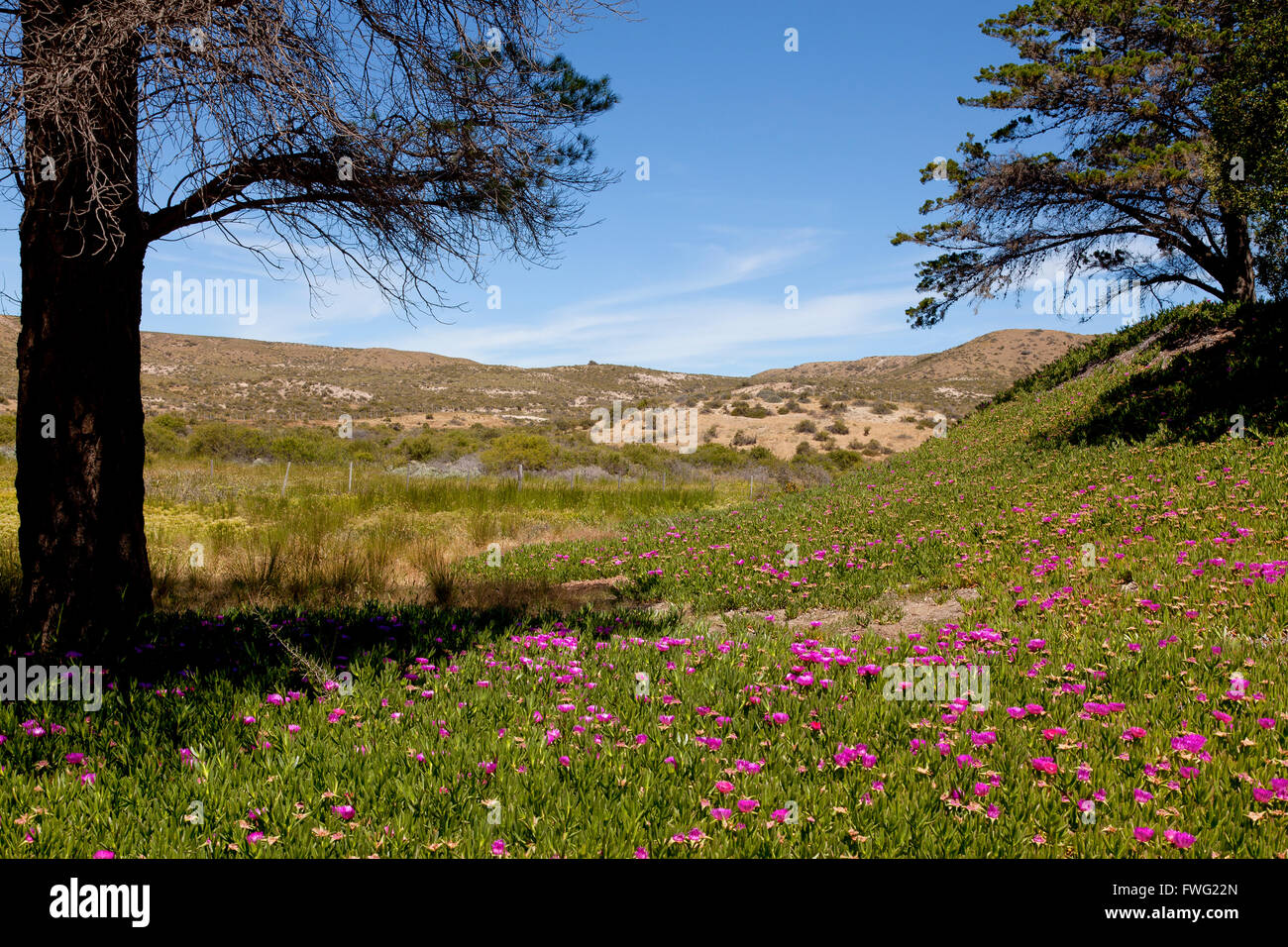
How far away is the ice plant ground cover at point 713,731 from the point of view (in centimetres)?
264

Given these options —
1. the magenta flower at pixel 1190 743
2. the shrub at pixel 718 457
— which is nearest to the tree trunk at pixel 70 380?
the magenta flower at pixel 1190 743

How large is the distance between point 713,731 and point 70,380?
466 cm

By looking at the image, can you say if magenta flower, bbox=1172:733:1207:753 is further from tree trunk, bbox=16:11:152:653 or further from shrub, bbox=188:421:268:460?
shrub, bbox=188:421:268:460

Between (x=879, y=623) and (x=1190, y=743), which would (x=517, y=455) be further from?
(x=1190, y=743)

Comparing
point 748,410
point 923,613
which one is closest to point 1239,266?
point 923,613

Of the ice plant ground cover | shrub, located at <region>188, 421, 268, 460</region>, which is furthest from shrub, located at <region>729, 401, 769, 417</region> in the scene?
the ice plant ground cover

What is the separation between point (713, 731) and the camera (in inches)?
140

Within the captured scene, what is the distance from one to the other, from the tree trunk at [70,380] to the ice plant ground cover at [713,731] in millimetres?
612

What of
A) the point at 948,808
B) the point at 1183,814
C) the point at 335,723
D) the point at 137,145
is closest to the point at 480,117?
the point at 137,145

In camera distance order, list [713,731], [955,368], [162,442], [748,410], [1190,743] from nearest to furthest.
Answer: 1. [1190,743]
2. [713,731]
3. [162,442]
4. [748,410]
5. [955,368]

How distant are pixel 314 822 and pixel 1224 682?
14.4 feet

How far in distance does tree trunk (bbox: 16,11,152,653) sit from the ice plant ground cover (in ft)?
2.01

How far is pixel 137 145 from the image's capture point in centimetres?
519
